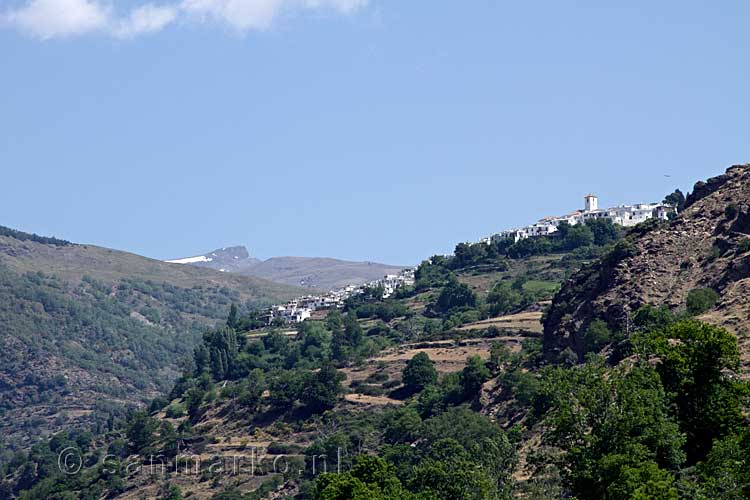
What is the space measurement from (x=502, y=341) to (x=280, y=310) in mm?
79903

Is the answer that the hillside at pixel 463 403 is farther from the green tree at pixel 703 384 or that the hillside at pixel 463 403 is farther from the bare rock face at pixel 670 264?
the bare rock face at pixel 670 264

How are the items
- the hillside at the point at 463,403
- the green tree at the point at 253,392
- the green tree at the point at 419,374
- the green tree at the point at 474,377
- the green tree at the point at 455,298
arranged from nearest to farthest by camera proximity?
the hillside at the point at 463,403, the green tree at the point at 474,377, the green tree at the point at 419,374, the green tree at the point at 253,392, the green tree at the point at 455,298

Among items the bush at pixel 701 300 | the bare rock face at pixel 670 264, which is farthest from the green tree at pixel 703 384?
the bare rock face at pixel 670 264

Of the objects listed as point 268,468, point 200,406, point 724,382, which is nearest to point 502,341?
point 268,468

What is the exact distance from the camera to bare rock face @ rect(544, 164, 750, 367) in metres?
90.0

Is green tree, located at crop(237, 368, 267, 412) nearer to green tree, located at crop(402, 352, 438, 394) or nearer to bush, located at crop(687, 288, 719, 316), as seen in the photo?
green tree, located at crop(402, 352, 438, 394)

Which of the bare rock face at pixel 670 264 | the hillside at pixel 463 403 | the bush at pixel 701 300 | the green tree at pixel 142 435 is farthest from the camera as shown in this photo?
the green tree at pixel 142 435

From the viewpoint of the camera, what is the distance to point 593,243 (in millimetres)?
161000

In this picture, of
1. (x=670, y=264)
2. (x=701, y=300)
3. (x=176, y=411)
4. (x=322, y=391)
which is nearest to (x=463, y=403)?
(x=670, y=264)

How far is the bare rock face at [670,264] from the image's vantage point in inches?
3543

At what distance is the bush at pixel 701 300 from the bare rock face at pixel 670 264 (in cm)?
94

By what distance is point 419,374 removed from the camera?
118 m

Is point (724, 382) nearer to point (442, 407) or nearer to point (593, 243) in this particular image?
point (442, 407)

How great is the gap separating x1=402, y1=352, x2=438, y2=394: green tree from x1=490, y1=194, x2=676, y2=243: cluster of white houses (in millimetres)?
48971
